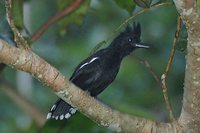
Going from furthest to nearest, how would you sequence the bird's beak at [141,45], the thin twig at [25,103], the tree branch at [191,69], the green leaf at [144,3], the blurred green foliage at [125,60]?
the blurred green foliage at [125,60] < the thin twig at [25,103] < the bird's beak at [141,45] < the green leaf at [144,3] < the tree branch at [191,69]

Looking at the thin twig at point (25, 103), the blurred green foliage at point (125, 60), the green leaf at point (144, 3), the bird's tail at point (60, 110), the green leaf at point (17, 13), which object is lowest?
the blurred green foliage at point (125, 60)

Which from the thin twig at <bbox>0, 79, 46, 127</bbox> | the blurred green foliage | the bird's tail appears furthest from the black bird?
the blurred green foliage

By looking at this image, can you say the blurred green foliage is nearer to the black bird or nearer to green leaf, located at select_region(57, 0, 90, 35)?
green leaf, located at select_region(57, 0, 90, 35)

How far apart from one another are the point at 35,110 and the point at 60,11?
61 centimetres

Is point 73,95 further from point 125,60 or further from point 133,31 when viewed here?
point 125,60

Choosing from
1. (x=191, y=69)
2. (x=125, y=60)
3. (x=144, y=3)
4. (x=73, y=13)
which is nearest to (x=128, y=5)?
(x=144, y=3)

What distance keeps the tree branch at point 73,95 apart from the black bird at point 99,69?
373mm

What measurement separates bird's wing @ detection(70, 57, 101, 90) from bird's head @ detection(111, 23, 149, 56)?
9.1 inches

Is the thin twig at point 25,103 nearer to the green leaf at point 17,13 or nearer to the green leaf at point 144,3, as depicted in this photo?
the green leaf at point 17,13

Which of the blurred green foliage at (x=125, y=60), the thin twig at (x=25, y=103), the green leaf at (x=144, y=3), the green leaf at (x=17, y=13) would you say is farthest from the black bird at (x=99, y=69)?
the blurred green foliage at (x=125, y=60)

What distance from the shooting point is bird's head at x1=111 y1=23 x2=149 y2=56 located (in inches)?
103

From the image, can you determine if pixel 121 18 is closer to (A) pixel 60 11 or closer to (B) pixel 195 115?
(A) pixel 60 11

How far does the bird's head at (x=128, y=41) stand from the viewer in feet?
8.61

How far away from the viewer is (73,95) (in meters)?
1.88
